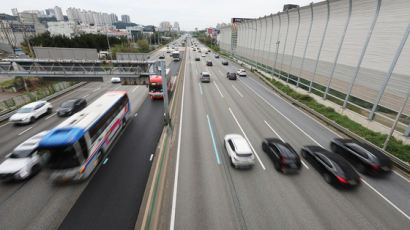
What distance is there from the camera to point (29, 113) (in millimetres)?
19469

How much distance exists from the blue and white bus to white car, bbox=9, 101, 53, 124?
36.4ft

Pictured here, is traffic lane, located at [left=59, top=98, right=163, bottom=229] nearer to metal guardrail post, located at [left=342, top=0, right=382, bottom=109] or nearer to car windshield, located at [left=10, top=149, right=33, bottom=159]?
car windshield, located at [left=10, top=149, right=33, bottom=159]

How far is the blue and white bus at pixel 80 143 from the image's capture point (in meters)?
9.94

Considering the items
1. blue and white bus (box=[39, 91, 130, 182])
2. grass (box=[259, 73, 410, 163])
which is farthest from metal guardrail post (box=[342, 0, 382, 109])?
blue and white bus (box=[39, 91, 130, 182])

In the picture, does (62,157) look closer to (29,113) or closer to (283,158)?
(283,158)

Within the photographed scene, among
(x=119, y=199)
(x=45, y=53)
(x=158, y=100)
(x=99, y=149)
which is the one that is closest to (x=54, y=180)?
(x=99, y=149)

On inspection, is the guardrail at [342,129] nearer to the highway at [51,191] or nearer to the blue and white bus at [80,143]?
the highway at [51,191]

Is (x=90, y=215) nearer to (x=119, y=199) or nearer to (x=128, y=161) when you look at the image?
(x=119, y=199)

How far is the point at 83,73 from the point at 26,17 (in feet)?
473

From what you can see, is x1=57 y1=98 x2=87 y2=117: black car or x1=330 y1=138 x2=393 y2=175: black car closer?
x1=330 y1=138 x2=393 y2=175: black car

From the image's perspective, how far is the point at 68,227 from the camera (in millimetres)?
8867

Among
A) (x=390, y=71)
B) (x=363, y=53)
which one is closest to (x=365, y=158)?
(x=390, y=71)

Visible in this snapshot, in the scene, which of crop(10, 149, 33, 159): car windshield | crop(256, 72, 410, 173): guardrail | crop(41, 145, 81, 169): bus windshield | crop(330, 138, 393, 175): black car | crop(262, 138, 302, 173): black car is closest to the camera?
crop(41, 145, 81, 169): bus windshield

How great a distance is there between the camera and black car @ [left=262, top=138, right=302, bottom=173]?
40.8 ft
